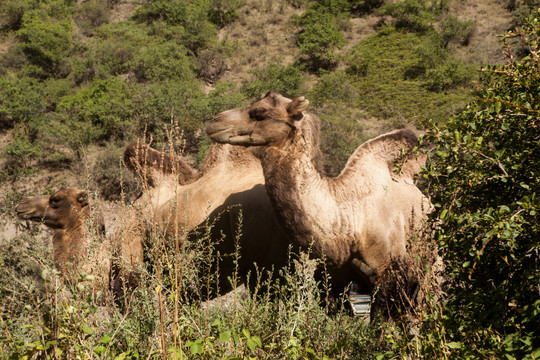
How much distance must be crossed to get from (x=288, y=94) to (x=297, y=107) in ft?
55.6

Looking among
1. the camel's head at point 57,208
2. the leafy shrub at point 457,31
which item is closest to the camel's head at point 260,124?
the camel's head at point 57,208

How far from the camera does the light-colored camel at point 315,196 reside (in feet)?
13.1

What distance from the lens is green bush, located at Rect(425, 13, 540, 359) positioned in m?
2.28

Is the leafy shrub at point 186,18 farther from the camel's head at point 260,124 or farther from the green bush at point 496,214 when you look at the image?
the green bush at point 496,214

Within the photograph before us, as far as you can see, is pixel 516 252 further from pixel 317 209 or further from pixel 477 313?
pixel 317 209

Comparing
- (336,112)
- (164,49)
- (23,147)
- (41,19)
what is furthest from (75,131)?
(41,19)

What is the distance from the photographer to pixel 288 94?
2083 cm

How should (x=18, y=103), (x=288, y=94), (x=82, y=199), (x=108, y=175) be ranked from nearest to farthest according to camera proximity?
(x=82, y=199) → (x=108, y=175) → (x=288, y=94) → (x=18, y=103)

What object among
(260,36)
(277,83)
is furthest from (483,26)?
(277,83)

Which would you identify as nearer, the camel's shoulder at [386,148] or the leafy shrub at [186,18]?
the camel's shoulder at [386,148]

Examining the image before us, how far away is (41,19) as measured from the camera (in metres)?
32.5

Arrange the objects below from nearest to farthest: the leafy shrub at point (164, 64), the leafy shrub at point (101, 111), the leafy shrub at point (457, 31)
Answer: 1. the leafy shrub at point (101, 111)
2. the leafy shrub at point (164, 64)
3. the leafy shrub at point (457, 31)

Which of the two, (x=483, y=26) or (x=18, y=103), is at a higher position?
(x=483, y=26)

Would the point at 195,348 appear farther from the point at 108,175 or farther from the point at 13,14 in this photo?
the point at 13,14
